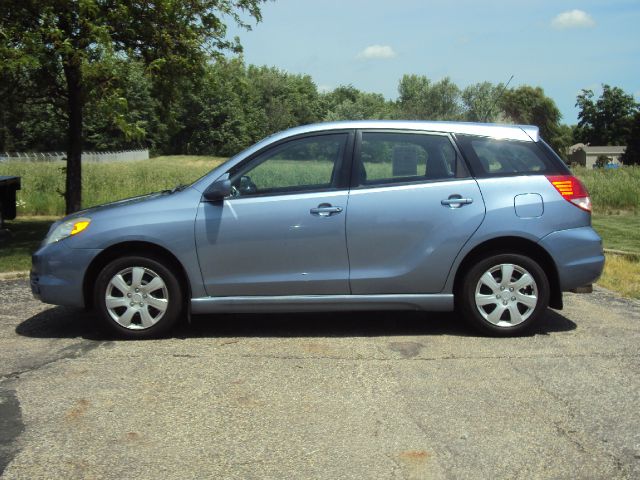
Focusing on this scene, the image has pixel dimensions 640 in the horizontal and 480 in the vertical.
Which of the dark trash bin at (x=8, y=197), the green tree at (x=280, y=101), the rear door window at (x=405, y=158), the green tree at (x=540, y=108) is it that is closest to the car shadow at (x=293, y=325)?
the rear door window at (x=405, y=158)

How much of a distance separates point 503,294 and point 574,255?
26.6 inches

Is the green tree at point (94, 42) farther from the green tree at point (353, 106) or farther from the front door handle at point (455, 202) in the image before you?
the green tree at point (353, 106)

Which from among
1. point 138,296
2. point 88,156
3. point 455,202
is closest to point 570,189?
point 455,202

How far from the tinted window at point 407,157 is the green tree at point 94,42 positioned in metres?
5.11

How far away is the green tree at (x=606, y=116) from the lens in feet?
342

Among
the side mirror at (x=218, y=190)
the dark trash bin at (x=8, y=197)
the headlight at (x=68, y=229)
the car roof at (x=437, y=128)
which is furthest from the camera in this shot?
the dark trash bin at (x=8, y=197)

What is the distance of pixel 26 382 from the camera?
480 centimetres

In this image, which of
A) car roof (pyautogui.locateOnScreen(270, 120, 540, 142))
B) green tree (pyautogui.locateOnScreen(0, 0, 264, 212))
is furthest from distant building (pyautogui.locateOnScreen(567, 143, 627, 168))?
car roof (pyautogui.locateOnScreen(270, 120, 540, 142))

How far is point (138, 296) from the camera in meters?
5.80

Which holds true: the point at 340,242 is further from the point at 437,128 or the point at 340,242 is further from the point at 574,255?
the point at 574,255

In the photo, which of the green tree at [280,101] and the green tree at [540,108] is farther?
the green tree at [540,108]

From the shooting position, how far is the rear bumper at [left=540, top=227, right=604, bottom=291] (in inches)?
229

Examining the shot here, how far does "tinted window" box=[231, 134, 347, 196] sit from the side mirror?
0.13 m

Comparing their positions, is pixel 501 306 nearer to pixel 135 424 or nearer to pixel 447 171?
pixel 447 171
